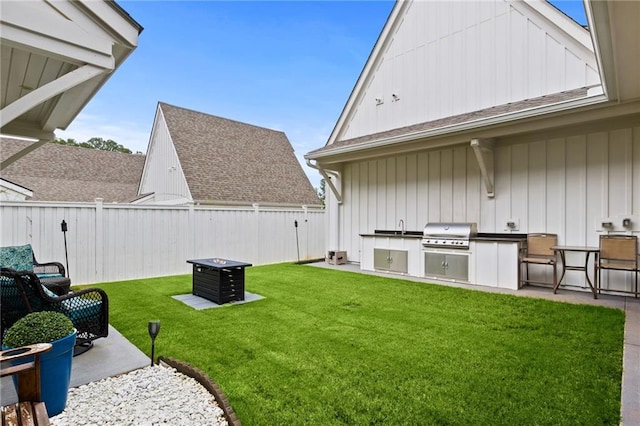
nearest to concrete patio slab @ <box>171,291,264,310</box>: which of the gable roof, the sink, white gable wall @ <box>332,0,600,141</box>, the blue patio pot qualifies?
the blue patio pot

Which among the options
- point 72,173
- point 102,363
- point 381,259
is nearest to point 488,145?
point 381,259

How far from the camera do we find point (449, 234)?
7301mm

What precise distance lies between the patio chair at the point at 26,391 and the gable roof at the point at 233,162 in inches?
419

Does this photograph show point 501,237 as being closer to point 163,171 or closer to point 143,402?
point 143,402

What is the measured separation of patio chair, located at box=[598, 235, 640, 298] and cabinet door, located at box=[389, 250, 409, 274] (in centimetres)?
356

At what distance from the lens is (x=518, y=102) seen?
23.1 ft

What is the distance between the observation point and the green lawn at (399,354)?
238 cm

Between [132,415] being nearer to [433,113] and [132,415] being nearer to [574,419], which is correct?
[574,419]

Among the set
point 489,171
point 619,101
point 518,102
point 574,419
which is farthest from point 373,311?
point 518,102

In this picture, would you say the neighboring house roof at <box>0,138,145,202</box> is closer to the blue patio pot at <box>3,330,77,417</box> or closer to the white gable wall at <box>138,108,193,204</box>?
the white gable wall at <box>138,108,193,204</box>

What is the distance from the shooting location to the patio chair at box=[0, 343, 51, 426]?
5.78ft

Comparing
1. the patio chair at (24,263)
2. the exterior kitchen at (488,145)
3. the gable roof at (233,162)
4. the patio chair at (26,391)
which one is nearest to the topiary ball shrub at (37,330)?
the patio chair at (26,391)

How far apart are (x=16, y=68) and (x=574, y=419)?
5.89m

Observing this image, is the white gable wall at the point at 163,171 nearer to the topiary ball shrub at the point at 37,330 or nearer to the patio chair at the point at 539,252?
the topiary ball shrub at the point at 37,330
